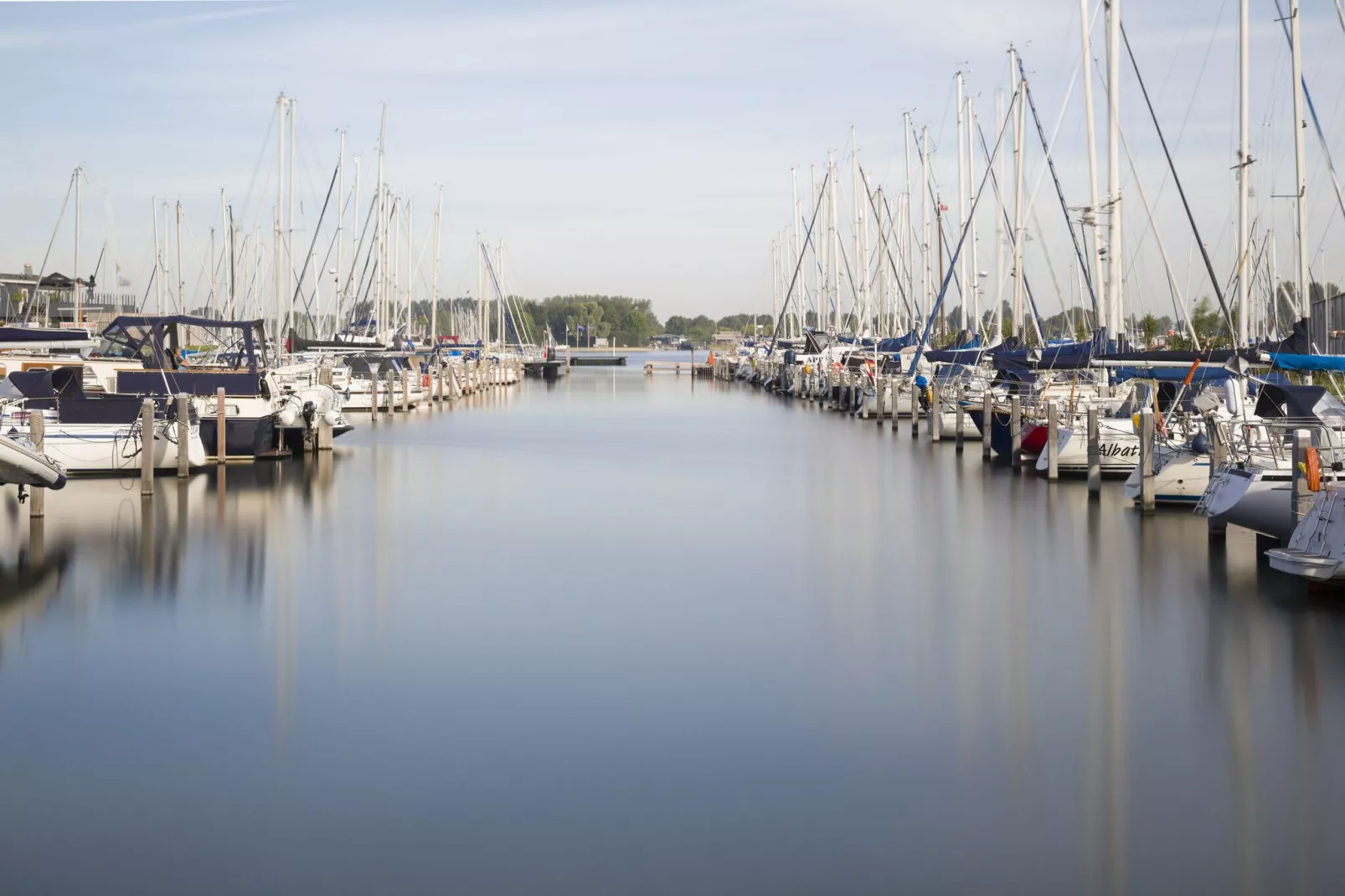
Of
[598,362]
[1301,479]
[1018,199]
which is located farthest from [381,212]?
[598,362]

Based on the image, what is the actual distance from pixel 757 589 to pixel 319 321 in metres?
49.3

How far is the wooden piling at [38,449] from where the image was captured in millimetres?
20812

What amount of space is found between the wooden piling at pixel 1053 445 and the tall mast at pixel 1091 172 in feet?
10.9

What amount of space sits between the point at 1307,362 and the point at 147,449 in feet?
61.8

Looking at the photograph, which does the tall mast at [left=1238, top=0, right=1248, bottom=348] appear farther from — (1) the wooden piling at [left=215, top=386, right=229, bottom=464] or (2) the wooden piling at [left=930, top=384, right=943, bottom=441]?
(1) the wooden piling at [left=215, top=386, right=229, bottom=464]

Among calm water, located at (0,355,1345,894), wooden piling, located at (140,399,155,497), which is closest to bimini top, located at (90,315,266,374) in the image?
wooden piling, located at (140,399,155,497)

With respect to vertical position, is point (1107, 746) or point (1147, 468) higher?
point (1147, 468)

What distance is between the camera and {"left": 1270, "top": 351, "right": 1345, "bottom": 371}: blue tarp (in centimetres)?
1995

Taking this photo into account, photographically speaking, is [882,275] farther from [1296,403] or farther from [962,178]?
[1296,403]

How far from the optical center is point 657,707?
11391 millimetres

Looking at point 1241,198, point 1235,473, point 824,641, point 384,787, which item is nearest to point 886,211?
point 1241,198

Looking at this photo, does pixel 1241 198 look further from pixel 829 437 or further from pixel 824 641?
pixel 829 437

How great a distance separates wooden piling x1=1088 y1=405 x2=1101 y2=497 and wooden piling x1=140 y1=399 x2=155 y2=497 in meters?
16.6

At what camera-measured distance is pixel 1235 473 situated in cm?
1861
